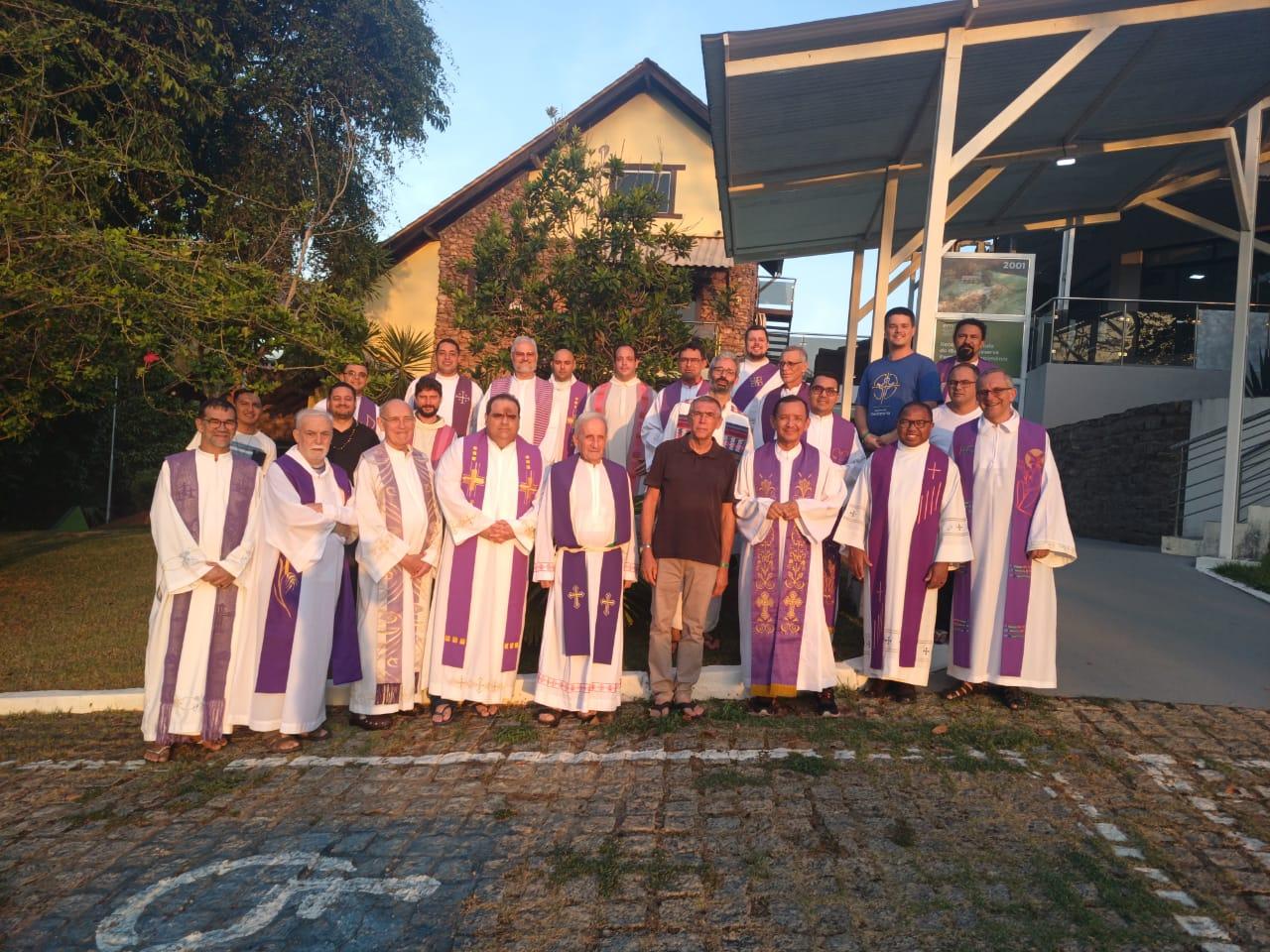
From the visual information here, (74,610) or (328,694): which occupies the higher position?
(328,694)

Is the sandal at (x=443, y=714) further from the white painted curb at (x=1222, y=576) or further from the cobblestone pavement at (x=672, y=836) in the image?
the white painted curb at (x=1222, y=576)

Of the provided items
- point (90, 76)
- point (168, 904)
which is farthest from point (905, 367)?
point (90, 76)

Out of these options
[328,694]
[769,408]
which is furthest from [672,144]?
[328,694]

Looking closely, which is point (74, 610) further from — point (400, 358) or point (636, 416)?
point (636, 416)

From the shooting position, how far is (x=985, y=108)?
29.2 feet

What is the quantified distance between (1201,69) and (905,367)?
14.2 feet

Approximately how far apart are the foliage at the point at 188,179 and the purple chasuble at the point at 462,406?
924mm

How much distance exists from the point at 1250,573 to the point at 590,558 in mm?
6790

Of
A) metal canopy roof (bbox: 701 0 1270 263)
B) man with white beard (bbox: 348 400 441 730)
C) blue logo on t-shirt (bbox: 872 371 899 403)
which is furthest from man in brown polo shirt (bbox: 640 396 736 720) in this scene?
metal canopy roof (bbox: 701 0 1270 263)

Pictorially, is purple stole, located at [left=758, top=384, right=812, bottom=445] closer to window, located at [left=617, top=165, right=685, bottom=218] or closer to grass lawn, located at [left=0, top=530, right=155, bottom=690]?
grass lawn, located at [left=0, top=530, right=155, bottom=690]

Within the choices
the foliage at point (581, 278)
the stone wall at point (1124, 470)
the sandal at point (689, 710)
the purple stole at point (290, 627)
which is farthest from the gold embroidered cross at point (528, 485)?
the stone wall at point (1124, 470)

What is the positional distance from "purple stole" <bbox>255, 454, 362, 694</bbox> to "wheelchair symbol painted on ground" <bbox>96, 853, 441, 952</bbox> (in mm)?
1766

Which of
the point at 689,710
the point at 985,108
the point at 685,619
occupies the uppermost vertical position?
the point at 985,108

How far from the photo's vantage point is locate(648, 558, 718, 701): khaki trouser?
5.87 m
